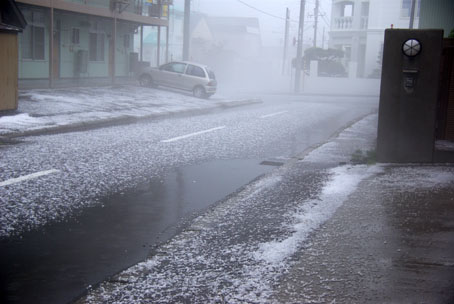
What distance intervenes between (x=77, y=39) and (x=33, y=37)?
3.07m

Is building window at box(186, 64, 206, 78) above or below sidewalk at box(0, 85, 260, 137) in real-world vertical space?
above

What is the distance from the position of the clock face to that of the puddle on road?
3.39 meters

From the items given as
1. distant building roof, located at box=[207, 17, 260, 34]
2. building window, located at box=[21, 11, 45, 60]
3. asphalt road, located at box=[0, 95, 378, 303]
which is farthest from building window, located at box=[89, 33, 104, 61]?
distant building roof, located at box=[207, 17, 260, 34]

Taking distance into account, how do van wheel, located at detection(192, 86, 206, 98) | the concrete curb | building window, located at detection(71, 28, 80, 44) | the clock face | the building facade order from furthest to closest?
van wheel, located at detection(192, 86, 206, 98), building window, located at detection(71, 28, 80, 44), the building facade, the concrete curb, the clock face

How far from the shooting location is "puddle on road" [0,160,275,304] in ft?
14.6

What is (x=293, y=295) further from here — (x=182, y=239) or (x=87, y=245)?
(x=87, y=245)

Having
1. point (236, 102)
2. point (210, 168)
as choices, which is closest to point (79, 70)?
point (236, 102)

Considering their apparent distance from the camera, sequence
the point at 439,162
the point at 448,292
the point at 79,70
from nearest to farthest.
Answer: the point at 448,292 < the point at 439,162 < the point at 79,70

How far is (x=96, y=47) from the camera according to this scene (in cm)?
2880

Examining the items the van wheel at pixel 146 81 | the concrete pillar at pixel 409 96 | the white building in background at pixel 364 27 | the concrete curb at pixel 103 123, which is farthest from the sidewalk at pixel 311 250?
the white building in background at pixel 364 27

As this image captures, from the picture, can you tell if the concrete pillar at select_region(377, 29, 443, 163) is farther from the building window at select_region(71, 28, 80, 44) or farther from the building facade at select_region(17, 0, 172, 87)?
the building window at select_region(71, 28, 80, 44)

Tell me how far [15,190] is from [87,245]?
2.39 m

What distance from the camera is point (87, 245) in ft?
18.0

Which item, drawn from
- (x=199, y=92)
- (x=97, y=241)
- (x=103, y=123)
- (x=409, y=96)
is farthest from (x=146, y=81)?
(x=97, y=241)
